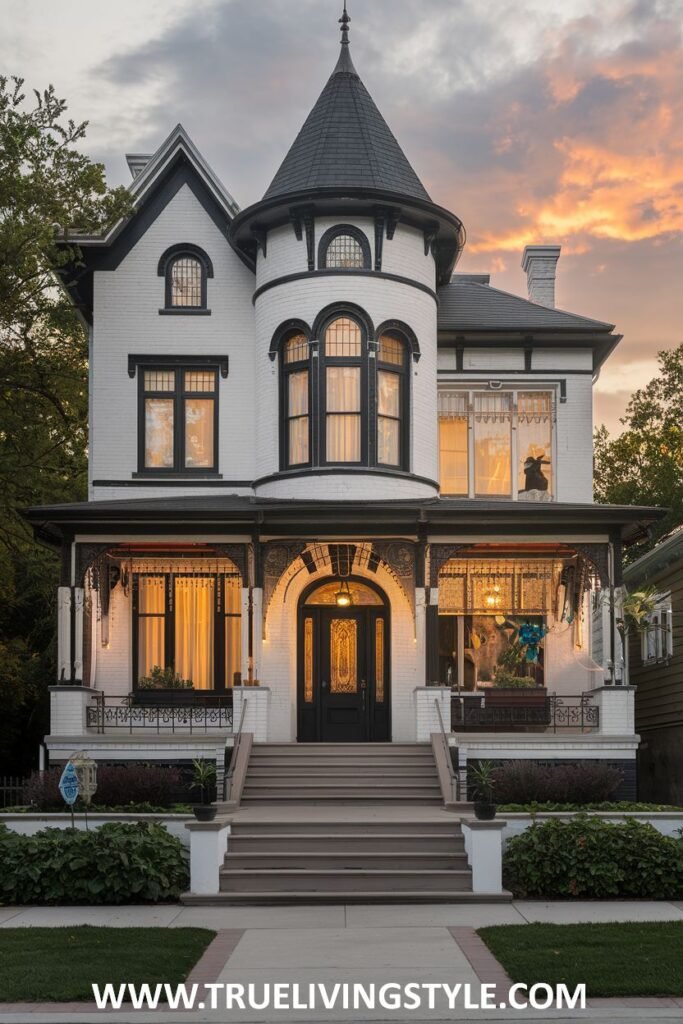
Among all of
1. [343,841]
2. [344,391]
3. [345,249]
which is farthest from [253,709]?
[345,249]

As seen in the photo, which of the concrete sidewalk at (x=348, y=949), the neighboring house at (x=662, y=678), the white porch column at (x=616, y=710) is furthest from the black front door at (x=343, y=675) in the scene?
the concrete sidewalk at (x=348, y=949)

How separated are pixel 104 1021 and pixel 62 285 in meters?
18.1

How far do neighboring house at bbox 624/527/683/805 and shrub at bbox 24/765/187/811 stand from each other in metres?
9.36

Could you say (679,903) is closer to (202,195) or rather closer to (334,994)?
(334,994)

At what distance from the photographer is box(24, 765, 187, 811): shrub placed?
19.2 metres

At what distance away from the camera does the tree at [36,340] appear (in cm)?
2464

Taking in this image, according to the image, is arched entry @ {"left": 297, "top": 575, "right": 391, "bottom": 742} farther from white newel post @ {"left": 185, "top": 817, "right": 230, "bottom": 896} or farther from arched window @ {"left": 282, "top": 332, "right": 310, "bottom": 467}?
white newel post @ {"left": 185, "top": 817, "right": 230, "bottom": 896}

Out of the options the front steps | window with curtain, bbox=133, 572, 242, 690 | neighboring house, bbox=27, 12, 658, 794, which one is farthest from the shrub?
window with curtain, bbox=133, 572, 242, 690

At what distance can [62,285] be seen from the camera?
86.0ft

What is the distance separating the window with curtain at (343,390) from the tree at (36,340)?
456 centimetres

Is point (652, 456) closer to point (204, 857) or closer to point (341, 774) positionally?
point (341, 774)

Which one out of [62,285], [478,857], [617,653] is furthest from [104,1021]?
[62,285]

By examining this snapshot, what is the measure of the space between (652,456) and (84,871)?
32.0m

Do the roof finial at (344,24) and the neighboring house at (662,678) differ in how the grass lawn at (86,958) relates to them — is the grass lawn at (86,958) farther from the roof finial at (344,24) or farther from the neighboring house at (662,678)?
the roof finial at (344,24)
